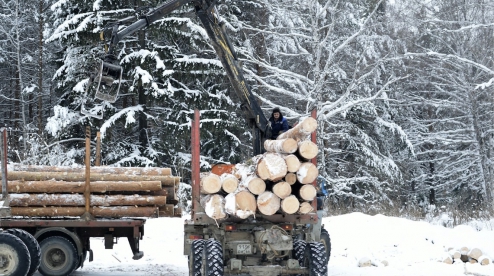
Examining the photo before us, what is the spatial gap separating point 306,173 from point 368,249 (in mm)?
5578

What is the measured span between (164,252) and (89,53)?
12.2 metres

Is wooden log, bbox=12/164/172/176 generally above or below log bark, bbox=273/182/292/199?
above

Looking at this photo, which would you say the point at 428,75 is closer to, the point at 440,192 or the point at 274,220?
the point at 440,192

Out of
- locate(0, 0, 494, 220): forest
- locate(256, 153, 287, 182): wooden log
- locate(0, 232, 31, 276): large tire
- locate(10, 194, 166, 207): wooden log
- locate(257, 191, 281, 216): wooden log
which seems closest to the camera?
locate(256, 153, 287, 182): wooden log

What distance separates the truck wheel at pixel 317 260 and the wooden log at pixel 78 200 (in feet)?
11.4

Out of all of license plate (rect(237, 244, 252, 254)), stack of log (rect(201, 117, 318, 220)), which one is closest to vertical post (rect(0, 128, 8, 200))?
stack of log (rect(201, 117, 318, 220))

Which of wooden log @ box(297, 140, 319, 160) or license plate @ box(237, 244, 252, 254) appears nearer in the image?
wooden log @ box(297, 140, 319, 160)

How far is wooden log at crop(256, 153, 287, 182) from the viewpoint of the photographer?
8.79 m

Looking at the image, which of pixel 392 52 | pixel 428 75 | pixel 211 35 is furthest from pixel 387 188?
pixel 211 35

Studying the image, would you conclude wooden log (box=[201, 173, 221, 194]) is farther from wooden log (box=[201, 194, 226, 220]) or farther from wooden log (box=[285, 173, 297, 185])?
wooden log (box=[285, 173, 297, 185])

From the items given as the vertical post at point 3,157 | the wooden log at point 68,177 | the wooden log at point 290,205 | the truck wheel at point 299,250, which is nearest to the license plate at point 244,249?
the wooden log at point 290,205

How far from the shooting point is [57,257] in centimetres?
1111

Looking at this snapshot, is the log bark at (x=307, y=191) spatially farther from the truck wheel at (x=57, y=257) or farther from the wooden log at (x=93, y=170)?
the truck wheel at (x=57, y=257)

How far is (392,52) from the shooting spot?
21500 millimetres
